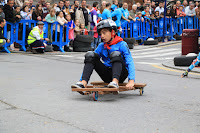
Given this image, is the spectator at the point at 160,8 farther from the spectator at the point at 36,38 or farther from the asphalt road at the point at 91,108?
the asphalt road at the point at 91,108

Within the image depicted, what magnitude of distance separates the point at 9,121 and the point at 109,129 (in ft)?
3.70

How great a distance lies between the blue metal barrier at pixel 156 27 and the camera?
70.0 feet

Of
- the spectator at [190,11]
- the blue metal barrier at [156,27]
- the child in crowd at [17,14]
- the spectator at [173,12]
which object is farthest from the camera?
the spectator at [190,11]

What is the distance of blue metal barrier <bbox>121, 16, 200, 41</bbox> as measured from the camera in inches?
840

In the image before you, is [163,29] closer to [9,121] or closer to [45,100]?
[45,100]

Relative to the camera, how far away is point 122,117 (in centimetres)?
534

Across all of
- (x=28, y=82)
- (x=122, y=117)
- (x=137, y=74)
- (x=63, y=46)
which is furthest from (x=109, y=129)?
(x=63, y=46)

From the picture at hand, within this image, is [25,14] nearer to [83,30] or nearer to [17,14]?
[17,14]

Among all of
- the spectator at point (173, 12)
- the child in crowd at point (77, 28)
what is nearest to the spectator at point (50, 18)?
the child in crowd at point (77, 28)

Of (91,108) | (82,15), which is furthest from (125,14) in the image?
(91,108)

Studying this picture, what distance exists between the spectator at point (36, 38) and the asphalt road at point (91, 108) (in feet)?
22.9

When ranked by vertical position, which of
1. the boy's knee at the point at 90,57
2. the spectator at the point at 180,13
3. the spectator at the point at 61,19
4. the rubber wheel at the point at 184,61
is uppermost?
the spectator at the point at 180,13

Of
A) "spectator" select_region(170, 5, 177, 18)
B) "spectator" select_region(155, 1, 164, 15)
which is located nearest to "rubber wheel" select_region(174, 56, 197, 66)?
"spectator" select_region(155, 1, 164, 15)

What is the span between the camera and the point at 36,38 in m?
16.5
